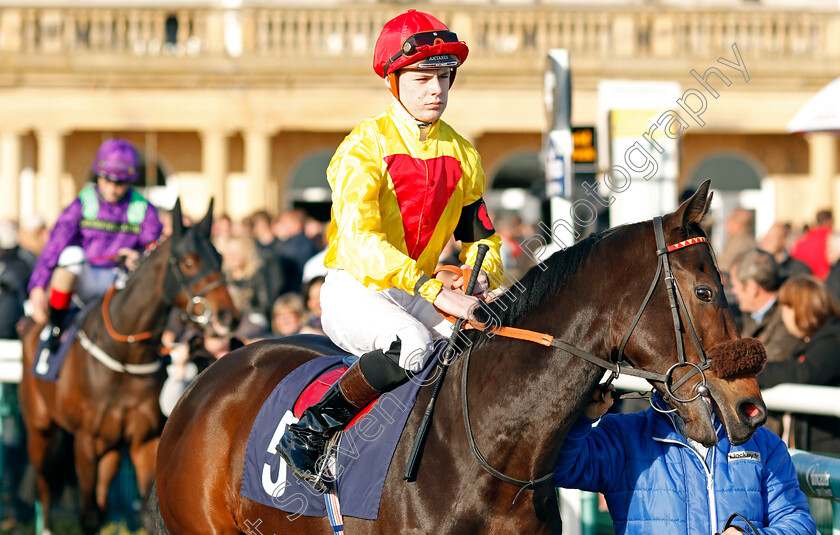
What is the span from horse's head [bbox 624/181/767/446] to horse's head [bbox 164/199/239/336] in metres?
3.91

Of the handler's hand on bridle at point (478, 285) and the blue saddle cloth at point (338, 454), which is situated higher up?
the handler's hand on bridle at point (478, 285)

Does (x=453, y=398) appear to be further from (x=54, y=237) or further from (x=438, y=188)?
(x=54, y=237)

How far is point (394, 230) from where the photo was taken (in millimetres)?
3355

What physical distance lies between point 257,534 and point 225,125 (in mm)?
15339

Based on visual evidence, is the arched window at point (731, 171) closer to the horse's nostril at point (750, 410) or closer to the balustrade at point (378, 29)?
the balustrade at point (378, 29)

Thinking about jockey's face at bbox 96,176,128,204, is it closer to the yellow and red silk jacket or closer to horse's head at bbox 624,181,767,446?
the yellow and red silk jacket

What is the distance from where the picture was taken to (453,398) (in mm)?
3150

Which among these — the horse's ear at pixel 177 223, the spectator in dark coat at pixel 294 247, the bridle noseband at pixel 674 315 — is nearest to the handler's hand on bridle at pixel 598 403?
the bridle noseband at pixel 674 315

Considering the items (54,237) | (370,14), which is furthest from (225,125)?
(54,237)

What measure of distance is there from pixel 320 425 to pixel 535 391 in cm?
73

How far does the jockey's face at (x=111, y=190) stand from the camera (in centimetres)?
699

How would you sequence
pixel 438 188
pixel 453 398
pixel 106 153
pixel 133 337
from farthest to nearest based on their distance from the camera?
pixel 106 153 → pixel 133 337 → pixel 438 188 → pixel 453 398

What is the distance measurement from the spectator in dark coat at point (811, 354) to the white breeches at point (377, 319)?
1885 millimetres

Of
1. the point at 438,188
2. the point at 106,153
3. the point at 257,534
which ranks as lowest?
the point at 257,534
